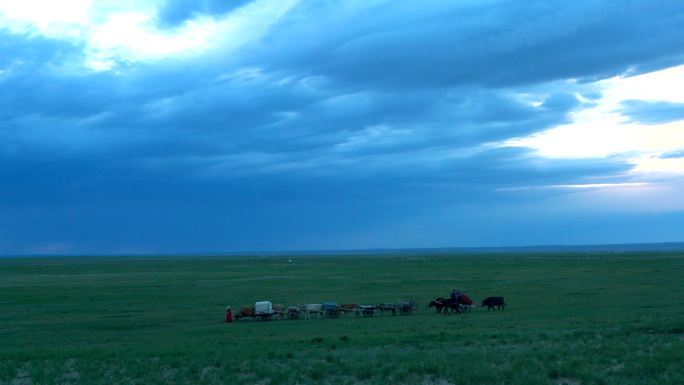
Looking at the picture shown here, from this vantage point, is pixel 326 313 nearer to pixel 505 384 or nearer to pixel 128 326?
pixel 128 326

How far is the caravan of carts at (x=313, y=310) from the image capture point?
3744 centimetres

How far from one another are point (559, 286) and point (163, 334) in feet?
121

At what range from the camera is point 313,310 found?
124 feet

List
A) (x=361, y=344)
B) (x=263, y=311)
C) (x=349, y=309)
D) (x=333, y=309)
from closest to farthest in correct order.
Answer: (x=361, y=344)
(x=263, y=311)
(x=349, y=309)
(x=333, y=309)

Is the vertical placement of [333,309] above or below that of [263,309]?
below

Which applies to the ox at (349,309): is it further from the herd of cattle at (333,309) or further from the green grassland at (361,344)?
the green grassland at (361,344)

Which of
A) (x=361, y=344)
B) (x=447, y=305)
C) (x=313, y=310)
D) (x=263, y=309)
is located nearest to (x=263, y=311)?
(x=263, y=309)

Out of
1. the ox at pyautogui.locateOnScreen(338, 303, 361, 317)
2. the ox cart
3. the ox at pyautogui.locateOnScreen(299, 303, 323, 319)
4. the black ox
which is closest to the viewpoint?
the ox cart

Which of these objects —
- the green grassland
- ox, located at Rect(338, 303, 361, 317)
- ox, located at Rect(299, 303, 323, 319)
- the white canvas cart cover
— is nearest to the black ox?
the green grassland

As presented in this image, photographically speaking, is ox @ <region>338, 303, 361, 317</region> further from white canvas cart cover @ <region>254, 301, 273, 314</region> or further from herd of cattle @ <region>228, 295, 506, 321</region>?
white canvas cart cover @ <region>254, 301, 273, 314</region>

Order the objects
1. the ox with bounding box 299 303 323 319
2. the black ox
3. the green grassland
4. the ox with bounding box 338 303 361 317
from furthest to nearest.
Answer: the black ox < the ox with bounding box 299 303 323 319 < the ox with bounding box 338 303 361 317 < the green grassland

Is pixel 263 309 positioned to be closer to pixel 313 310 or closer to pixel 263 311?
pixel 263 311

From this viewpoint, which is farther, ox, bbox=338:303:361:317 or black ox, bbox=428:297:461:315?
black ox, bbox=428:297:461:315

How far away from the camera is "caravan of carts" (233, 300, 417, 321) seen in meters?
37.4
